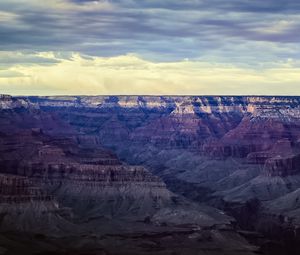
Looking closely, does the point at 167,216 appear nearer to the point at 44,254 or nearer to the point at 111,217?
the point at 111,217

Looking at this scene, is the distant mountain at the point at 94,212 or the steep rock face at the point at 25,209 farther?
the steep rock face at the point at 25,209

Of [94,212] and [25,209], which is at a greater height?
[25,209]

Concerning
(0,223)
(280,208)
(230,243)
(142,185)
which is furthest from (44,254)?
(280,208)

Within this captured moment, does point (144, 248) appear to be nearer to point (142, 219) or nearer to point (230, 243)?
point (230, 243)

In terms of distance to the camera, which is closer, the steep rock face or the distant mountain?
the distant mountain

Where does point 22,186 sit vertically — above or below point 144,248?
above

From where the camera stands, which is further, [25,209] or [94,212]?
[94,212]

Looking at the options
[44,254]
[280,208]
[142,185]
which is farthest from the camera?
[280,208]

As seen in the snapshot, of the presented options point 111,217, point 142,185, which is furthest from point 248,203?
point 111,217

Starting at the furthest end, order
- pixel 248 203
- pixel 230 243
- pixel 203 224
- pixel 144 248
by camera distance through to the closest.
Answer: pixel 248 203
pixel 203 224
pixel 230 243
pixel 144 248

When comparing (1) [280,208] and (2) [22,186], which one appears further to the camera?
(1) [280,208]
